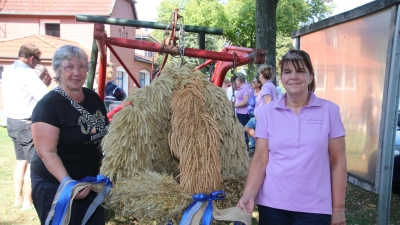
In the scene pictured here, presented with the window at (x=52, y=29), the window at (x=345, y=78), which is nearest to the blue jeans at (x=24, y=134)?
the window at (x=345, y=78)

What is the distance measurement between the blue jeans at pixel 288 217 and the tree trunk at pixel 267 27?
533 centimetres

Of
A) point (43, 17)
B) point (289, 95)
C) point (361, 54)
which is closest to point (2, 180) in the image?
point (289, 95)

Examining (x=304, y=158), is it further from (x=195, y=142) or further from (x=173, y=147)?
(x=173, y=147)

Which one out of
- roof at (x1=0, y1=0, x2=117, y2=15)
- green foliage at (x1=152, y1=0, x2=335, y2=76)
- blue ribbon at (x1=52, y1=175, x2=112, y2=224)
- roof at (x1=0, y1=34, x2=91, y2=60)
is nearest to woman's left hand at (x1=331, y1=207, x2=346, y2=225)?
blue ribbon at (x1=52, y1=175, x2=112, y2=224)

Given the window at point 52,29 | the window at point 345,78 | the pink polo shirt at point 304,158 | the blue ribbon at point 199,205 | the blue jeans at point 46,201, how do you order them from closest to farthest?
the blue ribbon at point 199,205
the pink polo shirt at point 304,158
the blue jeans at point 46,201
the window at point 345,78
the window at point 52,29

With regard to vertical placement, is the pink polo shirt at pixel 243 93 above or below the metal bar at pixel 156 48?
below

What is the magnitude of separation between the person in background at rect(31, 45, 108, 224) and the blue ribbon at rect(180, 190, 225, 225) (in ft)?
2.10

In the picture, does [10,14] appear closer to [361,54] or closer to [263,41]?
[263,41]

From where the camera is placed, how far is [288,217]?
195 centimetres

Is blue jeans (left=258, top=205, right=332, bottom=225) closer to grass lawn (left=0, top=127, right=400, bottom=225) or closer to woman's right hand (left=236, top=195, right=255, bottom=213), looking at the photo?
woman's right hand (left=236, top=195, right=255, bottom=213)

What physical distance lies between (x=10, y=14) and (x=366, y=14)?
2046cm

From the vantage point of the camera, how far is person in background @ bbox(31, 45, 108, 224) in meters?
2.01

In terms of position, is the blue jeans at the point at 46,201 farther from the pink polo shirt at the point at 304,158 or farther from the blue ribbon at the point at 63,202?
the pink polo shirt at the point at 304,158

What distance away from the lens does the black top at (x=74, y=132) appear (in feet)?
6.75
